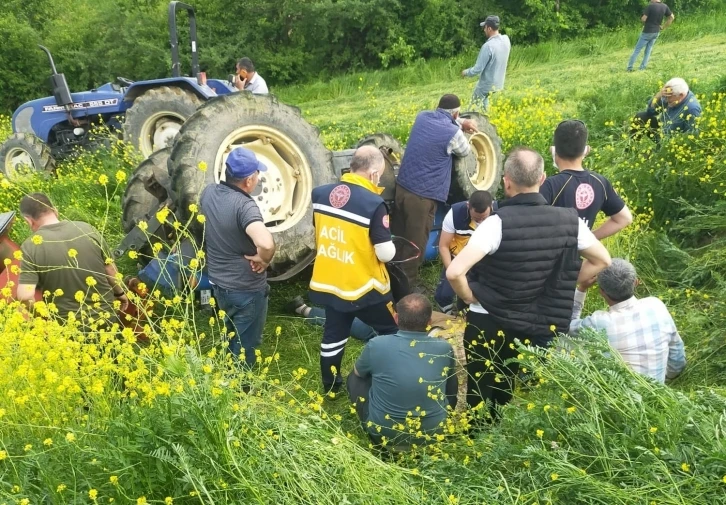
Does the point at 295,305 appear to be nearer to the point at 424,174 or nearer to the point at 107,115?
the point at 424,174

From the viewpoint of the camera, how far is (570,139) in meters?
3.56

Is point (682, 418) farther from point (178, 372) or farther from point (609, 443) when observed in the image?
point (178, 372)

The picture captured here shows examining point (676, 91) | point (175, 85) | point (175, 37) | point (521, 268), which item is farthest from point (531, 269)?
point (175, 37)

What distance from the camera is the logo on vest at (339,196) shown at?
3.70m

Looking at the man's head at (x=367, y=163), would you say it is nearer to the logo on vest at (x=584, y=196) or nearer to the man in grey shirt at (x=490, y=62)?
the logo on vest at (x=584, y=196)

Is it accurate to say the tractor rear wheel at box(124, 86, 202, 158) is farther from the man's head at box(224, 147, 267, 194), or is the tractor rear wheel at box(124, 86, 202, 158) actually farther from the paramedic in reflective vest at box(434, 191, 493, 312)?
the paramedic in reflective vest at box(434, 191, 493, 312)

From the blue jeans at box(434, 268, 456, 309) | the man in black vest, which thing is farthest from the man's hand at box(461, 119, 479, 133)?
the man in black vest

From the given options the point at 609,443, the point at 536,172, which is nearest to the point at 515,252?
the point at 536,172

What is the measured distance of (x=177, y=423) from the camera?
7.26 ft

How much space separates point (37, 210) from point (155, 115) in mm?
3763

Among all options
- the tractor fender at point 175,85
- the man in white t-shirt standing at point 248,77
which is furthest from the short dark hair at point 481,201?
the man in white t-shirt standing at point 248,77

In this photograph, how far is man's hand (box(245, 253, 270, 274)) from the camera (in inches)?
147

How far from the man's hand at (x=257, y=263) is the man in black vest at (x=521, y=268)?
1268 millimetres

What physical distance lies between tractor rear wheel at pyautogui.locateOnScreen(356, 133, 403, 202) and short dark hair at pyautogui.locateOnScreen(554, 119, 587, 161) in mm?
1633
